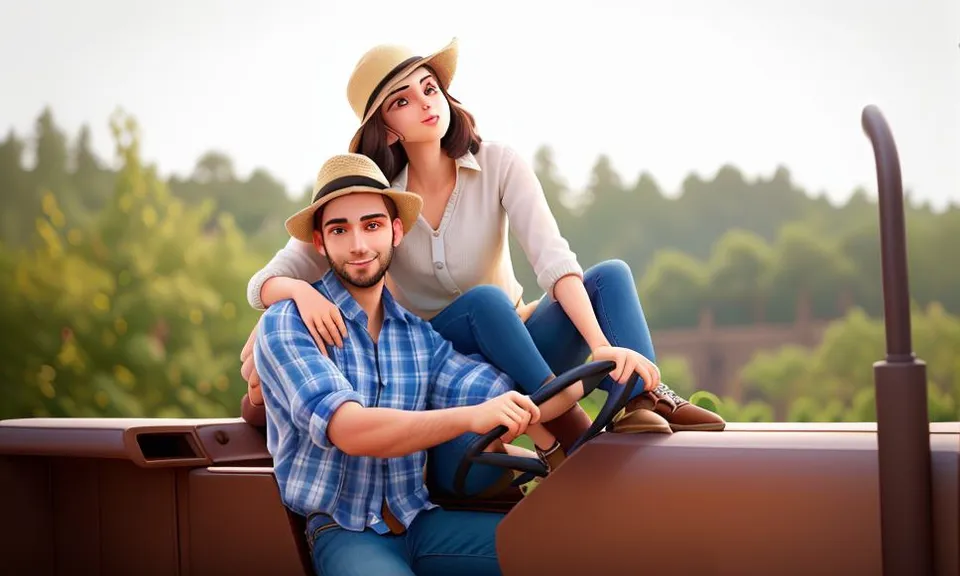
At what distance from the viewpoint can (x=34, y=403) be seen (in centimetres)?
1814

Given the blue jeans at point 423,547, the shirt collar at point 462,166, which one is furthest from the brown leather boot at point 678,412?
the shirt collar at point 462,166

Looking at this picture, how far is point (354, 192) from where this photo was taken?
2.38 meters

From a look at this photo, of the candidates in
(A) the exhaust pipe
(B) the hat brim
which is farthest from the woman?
(A) the exhaust pipe

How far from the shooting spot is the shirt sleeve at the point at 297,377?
7.10 feet

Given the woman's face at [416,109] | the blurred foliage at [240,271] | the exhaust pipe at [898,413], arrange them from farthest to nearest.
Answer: the blurred foliage at [240,271]
the woman's face at [416,109]
the exhaust pipe at [898,413]

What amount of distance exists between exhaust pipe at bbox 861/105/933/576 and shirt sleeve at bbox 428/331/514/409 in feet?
2.96

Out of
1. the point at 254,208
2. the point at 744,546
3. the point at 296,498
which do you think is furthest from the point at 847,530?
the point at 254,208

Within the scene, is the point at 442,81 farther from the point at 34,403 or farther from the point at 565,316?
the point at 34,403

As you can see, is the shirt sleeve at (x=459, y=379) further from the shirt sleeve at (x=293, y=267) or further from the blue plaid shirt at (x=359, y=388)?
the shirt sleeve at (x=293, y=267)

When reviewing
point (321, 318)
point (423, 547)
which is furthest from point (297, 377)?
point (423, 547)

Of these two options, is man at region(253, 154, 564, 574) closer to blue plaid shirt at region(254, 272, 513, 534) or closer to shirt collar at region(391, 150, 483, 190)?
blue plaid shirt at region(254, 272, 513, 534)

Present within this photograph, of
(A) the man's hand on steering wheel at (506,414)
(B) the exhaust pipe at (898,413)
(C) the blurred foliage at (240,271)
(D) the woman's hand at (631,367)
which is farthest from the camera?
(C) the blurred foliage at (240,271)

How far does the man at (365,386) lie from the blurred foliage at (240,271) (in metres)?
14.7

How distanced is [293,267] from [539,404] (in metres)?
0.78
